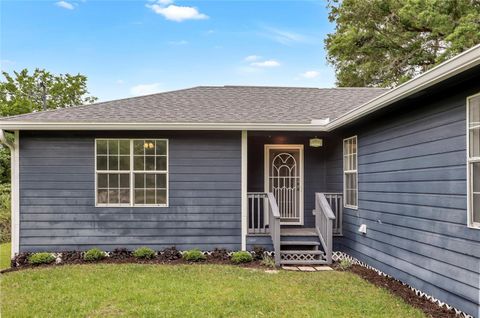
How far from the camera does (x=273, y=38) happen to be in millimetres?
17141

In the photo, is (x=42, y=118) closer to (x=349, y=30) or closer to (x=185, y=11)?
(x=185, y=11)

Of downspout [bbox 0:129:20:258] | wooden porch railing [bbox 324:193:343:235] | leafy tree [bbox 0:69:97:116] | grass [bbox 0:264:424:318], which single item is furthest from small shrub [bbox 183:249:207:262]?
leafy tree [bbox 0:69:97:116]

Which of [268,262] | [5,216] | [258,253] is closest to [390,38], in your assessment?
[258,253]

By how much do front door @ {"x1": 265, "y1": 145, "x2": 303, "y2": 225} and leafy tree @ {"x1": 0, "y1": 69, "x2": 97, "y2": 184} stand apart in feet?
59.7

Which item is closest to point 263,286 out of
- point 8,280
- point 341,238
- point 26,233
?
point 341,238

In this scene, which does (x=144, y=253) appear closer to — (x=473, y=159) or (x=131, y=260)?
(x=131, y=260)

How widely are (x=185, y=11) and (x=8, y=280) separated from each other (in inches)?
384

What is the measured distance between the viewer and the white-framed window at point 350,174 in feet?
21.4

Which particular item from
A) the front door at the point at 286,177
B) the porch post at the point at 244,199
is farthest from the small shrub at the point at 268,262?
the front door at the point at 286,177

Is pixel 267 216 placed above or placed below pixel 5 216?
above

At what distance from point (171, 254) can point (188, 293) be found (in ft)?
6.84

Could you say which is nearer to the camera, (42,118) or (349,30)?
(42,118)

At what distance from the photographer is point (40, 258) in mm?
6375

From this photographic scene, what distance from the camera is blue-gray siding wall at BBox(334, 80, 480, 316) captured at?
372 cm
